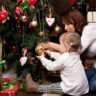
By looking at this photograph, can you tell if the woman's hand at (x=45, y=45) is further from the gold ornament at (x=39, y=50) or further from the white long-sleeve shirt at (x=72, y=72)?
the white long-sleeve shirt at (x=72, y=72)

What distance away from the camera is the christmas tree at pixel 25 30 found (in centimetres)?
227

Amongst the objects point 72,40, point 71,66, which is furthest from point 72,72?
point 72,40

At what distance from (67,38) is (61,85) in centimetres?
41

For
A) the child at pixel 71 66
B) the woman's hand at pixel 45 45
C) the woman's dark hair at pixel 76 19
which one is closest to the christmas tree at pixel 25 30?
the woman's hand at pixel 45 45

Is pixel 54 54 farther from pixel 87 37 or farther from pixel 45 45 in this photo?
pixel 87 37

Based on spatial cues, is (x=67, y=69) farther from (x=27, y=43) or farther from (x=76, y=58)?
(x=27, y=43)

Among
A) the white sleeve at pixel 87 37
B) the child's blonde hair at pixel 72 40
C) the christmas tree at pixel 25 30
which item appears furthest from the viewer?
the christmas tree at pixel 25 30

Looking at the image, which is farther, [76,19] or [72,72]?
[76,19]

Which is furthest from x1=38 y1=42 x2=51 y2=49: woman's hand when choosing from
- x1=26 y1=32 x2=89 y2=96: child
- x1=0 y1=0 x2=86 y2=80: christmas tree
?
x1=26 y1=32 x2=89 y2=96: child

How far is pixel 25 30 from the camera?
2461 mm

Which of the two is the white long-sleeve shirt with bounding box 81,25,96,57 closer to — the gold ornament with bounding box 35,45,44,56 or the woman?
the woman

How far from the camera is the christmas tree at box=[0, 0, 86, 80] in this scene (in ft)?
7.45

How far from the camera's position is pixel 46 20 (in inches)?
91.3

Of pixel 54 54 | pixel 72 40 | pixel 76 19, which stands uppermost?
pixel 76 19
